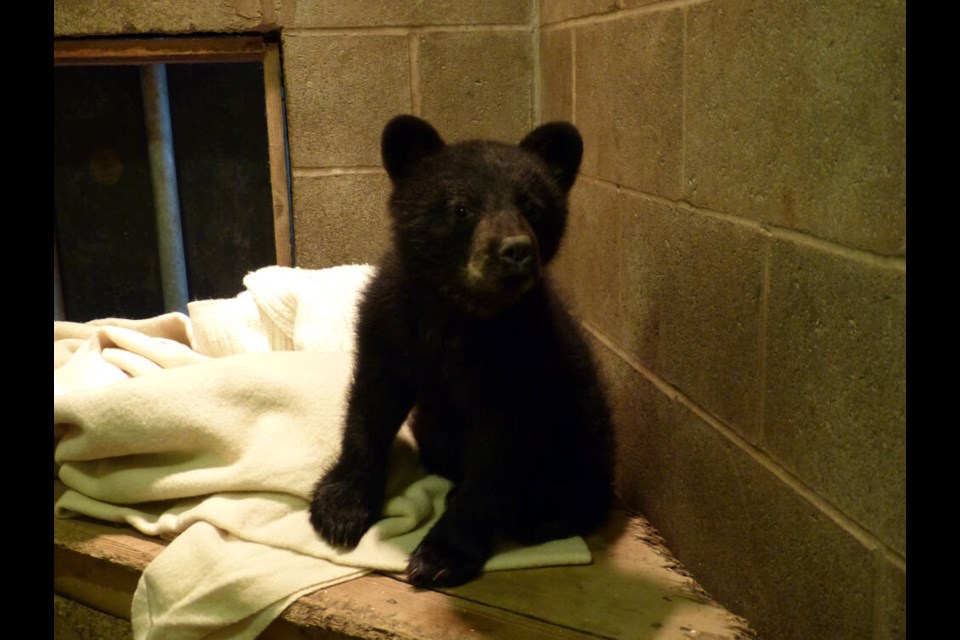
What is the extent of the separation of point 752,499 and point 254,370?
1.51m

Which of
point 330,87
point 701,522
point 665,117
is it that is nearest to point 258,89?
point 330,87

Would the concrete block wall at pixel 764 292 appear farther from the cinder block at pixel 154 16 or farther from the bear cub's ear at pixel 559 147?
the cinder block at pixel 154 16

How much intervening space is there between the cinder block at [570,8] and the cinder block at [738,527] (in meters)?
1.16

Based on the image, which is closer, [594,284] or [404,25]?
[594,284]

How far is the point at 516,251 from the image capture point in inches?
83.9

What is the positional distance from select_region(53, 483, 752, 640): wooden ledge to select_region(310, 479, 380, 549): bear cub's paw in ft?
0.46

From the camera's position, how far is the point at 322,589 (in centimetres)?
213

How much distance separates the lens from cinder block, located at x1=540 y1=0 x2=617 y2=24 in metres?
2.81

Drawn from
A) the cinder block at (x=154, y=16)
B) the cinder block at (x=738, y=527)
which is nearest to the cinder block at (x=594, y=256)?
the cinder block at (x=738, y=527)

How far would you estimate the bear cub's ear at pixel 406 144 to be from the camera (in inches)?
94.8

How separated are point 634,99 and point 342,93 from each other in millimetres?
1637

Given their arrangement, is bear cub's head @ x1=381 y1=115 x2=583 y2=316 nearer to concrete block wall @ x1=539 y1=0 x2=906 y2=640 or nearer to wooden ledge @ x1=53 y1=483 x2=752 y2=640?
concrete block wall @ x1=539 y1=0 x2=906 y2=640
